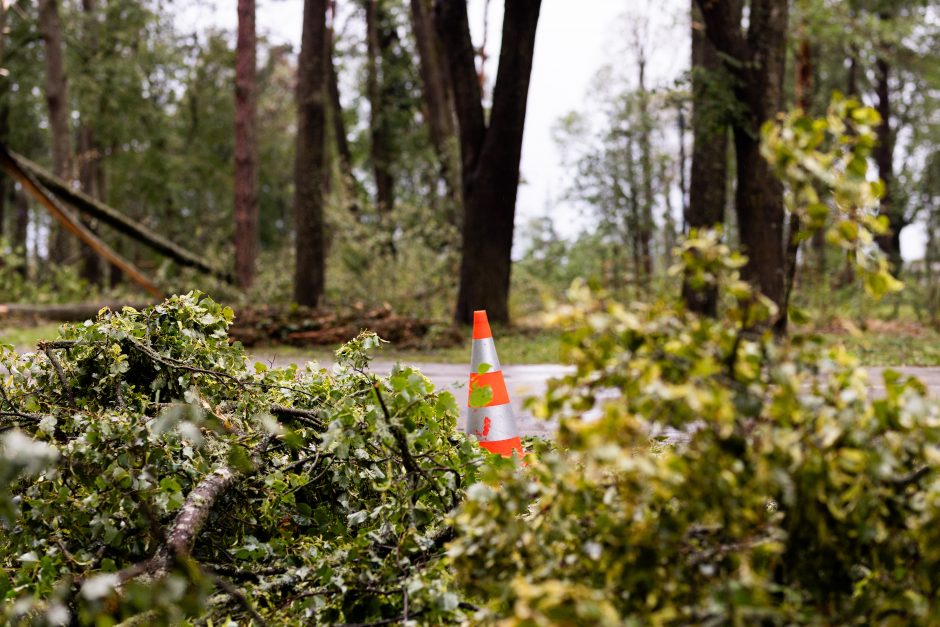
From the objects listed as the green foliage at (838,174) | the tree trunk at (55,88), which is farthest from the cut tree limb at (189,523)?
the tree trunk at (55,88)

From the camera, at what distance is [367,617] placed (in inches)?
110

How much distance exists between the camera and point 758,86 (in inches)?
562

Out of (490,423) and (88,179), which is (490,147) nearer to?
(490,423)

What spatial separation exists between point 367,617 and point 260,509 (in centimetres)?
97

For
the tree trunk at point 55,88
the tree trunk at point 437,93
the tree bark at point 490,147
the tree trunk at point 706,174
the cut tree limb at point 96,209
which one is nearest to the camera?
the cut tree limb at point 96,209

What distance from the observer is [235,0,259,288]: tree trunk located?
16.4 metres

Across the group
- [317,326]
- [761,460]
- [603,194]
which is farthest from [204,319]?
[603,194]

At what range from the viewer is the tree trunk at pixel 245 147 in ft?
53.8

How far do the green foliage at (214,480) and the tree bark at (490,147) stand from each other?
10425 mm

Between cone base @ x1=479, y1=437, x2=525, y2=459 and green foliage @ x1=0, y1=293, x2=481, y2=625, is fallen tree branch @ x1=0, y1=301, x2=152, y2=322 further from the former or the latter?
green foliage @ x1=0, y1=293, x2=481, y2=625

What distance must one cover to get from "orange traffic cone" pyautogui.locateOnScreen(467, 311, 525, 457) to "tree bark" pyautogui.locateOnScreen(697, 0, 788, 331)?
9959mm

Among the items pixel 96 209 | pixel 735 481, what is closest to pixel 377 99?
pixel 96 209

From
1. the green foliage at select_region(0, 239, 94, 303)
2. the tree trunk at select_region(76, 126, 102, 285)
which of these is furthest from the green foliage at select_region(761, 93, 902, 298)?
the tree trunk at select_region(76, 126, 102, 285)

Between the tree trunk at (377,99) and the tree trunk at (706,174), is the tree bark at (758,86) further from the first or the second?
the tree trunk at (377,99)
